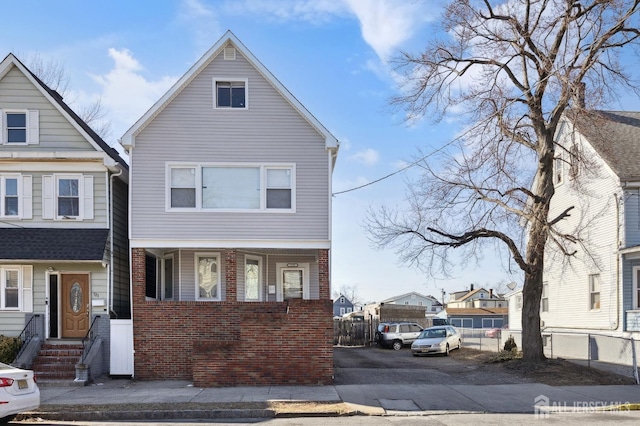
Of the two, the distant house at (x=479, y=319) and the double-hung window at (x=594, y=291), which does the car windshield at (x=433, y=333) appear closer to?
the double-hung window at (x=594, y=291)

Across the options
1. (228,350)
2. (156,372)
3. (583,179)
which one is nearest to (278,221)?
(228,350)

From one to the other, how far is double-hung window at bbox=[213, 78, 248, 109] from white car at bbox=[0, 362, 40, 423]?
9.89 metres

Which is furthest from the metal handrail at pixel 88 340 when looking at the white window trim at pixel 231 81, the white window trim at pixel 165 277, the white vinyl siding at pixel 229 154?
the white window trim at pixel 231 81

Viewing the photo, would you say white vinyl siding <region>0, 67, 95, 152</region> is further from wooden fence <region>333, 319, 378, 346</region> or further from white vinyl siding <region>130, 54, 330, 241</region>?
wooden fence <region>333, 319, 378, 346</region>

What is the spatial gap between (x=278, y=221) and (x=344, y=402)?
21.3 ft

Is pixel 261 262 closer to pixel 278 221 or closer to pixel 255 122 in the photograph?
pixel 278 221

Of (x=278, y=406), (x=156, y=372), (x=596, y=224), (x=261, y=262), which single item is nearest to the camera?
(x=278, y=406)

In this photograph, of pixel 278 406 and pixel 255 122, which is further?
pixel 255 122

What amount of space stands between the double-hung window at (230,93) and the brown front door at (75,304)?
695cm

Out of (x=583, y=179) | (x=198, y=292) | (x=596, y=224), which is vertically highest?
(x=583, y=179)

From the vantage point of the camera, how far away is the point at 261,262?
2073 cm

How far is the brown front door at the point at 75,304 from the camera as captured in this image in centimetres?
1898

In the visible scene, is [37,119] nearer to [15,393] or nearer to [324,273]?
[324,273]

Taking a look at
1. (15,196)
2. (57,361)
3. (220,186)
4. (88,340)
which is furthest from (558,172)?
(15,196)
